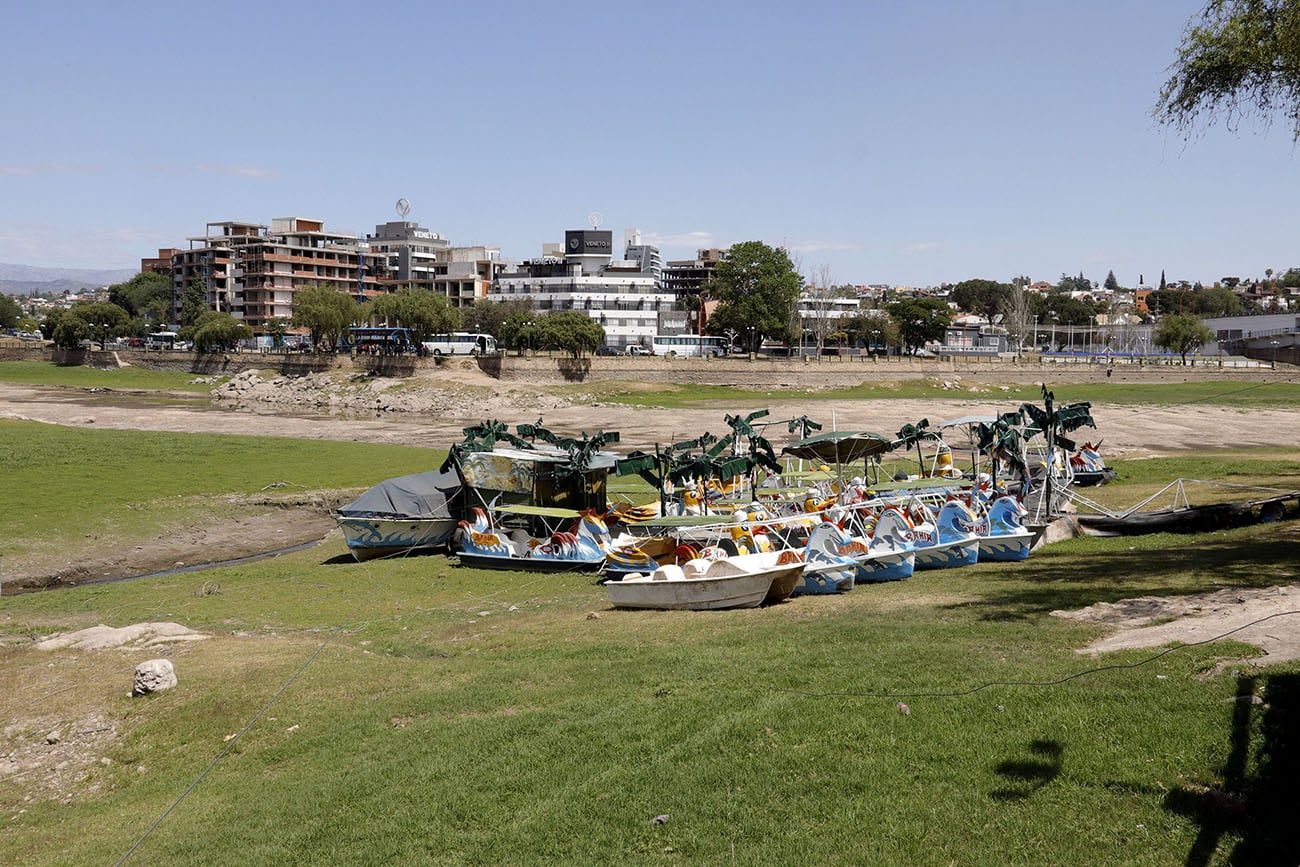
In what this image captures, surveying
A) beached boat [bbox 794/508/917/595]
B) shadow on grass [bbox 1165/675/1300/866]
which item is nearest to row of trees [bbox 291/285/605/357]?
beached boat [bbox 794/508/917/595]

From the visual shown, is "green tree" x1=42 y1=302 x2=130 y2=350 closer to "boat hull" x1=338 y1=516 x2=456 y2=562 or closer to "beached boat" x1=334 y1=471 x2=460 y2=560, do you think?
"beached boat" x1=334 y1=471 x2=460 y2=560

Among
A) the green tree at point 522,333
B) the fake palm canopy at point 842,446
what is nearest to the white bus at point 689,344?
the green tree at point 522,333

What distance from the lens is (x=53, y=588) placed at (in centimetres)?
2806

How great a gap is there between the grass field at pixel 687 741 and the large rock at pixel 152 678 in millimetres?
168

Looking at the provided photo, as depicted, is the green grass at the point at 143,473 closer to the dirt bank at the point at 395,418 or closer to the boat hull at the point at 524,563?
the dirt bank at the point at 395,418

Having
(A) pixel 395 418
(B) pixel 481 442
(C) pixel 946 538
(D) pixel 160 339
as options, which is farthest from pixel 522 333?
(C) pixel 946 538

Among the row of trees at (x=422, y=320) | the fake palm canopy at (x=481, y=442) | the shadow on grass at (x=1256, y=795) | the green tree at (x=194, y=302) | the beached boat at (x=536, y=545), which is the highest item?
the green tree at (x=194, y=302)

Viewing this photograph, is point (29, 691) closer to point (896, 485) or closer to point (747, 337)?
point (896, 485)

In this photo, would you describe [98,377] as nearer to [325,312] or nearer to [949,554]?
[325,312]

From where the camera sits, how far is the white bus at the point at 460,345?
120 m

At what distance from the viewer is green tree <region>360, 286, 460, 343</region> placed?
4508 inches

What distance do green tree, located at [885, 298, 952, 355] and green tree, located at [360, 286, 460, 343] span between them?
215 ft

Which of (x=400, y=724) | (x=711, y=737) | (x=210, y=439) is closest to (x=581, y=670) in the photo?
(x=400, y=724)

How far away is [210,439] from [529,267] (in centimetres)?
10908
